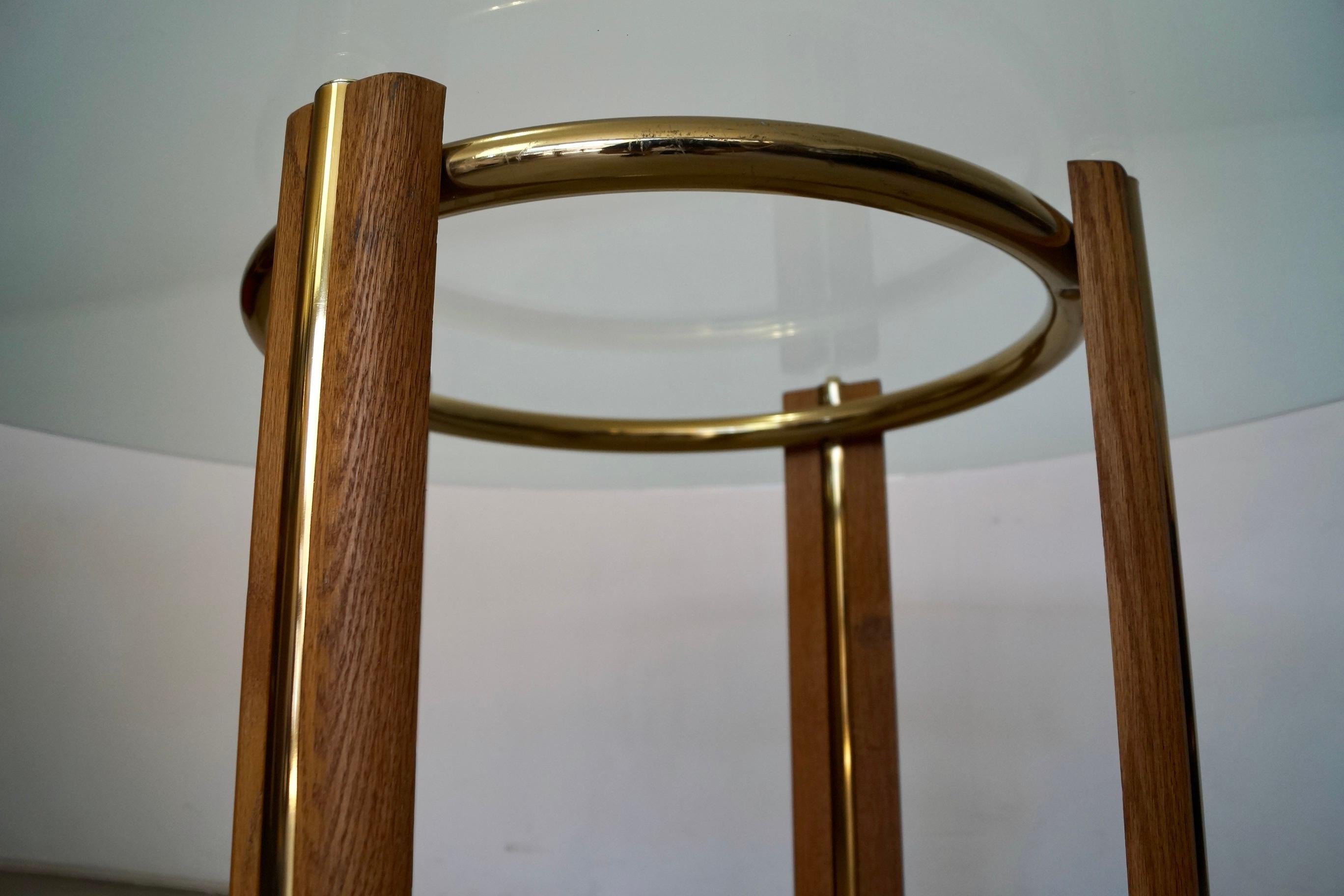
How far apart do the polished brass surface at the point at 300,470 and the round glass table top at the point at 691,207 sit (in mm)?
91

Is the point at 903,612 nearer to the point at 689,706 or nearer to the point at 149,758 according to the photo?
the point at 689,706

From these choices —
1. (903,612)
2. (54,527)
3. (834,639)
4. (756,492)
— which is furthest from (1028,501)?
(54,527)

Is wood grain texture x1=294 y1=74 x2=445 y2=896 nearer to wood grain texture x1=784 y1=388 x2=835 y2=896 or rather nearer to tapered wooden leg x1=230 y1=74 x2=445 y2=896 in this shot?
tapered wooden leg x1=230 y1=74 x2=445 y2=896

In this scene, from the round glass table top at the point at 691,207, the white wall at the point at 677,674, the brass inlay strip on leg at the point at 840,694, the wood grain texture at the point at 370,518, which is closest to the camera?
the wood grain texture at the point at 370,518

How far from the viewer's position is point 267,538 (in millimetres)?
251

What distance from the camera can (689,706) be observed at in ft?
3.69

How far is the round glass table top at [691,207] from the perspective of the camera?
351mm

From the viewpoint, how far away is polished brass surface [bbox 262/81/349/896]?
0.74 feet

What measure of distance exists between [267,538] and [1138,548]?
0.75 ft

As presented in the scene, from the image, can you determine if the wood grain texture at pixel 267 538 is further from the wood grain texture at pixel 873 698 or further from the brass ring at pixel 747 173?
the wood grain texture at pixel 873 698

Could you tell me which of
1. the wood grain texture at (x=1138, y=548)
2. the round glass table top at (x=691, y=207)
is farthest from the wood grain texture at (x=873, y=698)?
the wood grain texture at (x=1138, y=548)

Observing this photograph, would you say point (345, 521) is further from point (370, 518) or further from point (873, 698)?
point (873, 698)

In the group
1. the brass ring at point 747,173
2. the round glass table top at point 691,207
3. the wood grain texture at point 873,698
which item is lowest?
the wood grain texture at point 873,698

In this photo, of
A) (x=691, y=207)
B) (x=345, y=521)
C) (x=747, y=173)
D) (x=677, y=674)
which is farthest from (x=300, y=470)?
(x=677, y=674)
